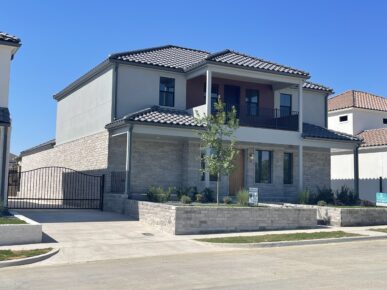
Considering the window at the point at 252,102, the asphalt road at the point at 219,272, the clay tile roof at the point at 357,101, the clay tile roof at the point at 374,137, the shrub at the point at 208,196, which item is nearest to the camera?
the asphalt road at the point at 219,272

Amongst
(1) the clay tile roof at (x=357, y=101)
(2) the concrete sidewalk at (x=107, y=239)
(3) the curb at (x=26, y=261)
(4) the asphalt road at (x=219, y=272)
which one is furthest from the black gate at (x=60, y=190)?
(1) the clay tile roof at (x=357, y=101)

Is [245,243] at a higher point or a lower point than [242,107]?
lower

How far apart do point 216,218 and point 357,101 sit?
21182 mm

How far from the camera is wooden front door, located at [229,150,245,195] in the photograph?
24.6m

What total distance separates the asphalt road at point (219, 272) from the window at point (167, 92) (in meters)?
12.5

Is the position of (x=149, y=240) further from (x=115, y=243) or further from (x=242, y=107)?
(x=242, y=107)

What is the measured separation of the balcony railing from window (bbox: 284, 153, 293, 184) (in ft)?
6.60

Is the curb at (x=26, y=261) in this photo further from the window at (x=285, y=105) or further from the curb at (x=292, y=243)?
the window at (x=285, y=105)

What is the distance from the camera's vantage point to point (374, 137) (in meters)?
30.3

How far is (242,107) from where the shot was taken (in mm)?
25359

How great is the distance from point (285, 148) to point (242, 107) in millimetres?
3363

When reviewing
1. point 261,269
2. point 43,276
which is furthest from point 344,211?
point 43,276

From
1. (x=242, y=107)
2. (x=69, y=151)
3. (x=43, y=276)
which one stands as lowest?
(x=43, y=276)

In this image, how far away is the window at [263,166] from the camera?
82.6 ft
